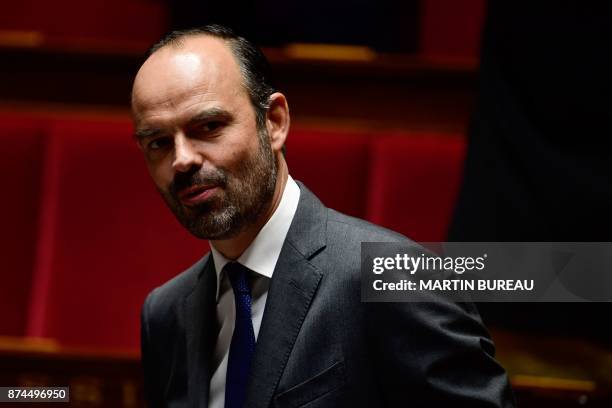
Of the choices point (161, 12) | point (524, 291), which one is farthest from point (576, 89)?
point (161, 12)

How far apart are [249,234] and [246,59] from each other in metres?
0.23

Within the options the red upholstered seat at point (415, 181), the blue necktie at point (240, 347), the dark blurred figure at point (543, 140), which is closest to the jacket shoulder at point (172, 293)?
the blue necktie at point (240, 347)

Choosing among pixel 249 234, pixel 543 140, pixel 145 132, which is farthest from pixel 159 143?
pixel 543 140

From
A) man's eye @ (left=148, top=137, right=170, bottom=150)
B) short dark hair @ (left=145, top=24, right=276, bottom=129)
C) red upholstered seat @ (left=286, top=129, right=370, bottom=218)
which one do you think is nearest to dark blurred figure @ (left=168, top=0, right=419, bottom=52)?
red upholstered seat @ (left=286, top=129, right=370, bottom=218)

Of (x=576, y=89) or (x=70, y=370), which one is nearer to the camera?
(x=576, y=89)

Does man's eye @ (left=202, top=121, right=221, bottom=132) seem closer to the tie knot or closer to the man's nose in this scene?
the man's nose

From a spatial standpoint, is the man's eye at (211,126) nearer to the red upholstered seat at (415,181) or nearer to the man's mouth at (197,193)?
the man's mouth at (197,193)

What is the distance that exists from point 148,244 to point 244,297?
0.80 m

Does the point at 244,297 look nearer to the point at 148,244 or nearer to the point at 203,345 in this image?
the point at 203,345

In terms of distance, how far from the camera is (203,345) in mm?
1024

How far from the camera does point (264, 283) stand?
1.01 m

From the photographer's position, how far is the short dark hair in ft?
3.35

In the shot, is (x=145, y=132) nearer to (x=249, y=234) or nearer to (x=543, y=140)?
(x=249, y=234)

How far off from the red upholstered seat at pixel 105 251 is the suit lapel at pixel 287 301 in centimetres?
77
